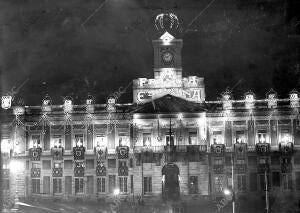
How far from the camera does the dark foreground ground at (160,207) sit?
58.8 m

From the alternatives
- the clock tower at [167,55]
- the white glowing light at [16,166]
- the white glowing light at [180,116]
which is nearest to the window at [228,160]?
the white glowing light at [180,116]

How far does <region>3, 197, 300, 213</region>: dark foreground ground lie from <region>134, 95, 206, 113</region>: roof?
13345 mm

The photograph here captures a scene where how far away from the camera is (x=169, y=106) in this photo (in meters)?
69.7

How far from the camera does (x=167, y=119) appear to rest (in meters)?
69.6

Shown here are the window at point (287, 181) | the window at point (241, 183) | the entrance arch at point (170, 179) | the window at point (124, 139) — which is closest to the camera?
the entrance arch at point (170, 179)

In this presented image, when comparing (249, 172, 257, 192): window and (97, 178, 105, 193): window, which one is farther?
(97, 178, 105, 193): window

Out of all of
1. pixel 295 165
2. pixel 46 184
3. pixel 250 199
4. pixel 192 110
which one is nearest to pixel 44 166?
pixel 46 184

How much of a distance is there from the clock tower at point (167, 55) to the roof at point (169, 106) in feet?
12.5

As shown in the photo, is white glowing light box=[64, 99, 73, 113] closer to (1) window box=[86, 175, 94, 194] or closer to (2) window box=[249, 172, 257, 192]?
(1) window box=[86, 175, 94, 194]

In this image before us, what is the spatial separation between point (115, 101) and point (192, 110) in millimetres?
12501

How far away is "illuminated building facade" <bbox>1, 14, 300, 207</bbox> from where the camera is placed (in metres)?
68.4

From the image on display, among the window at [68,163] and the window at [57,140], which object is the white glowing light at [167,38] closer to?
the window at [57,140]

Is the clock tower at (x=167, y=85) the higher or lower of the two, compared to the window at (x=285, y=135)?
higher

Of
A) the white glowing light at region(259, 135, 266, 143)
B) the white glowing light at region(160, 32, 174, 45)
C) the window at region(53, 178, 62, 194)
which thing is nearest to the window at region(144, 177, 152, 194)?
the window at region(53, 178, 62, 194)
